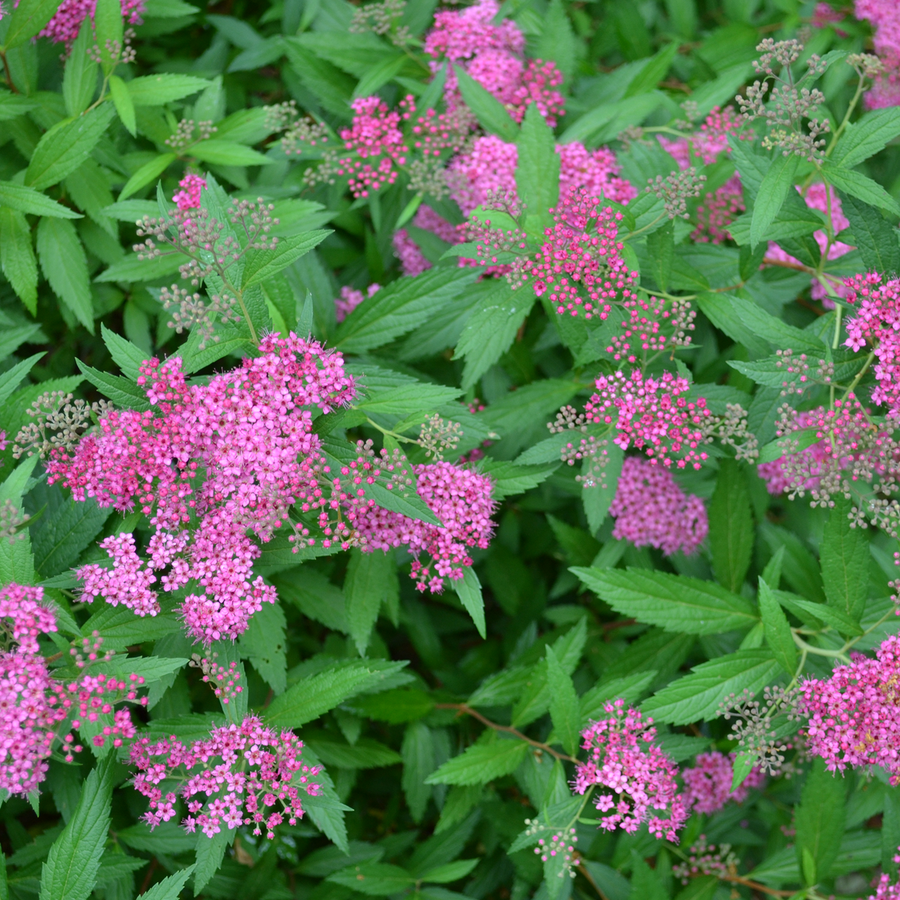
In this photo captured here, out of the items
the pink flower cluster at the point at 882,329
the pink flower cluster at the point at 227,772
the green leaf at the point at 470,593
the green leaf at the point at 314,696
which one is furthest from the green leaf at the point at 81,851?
the pink flower cluster at the point at 882,329

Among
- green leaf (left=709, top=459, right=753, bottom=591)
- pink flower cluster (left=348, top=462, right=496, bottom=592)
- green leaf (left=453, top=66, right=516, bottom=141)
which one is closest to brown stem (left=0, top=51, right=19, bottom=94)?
green leaf (left=453, top=66, right=516, bottom=141)

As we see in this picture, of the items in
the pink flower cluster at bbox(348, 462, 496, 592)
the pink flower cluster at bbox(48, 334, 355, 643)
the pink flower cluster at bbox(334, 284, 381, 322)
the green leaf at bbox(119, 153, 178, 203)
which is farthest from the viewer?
the pink flower cluster at bbox(334, 284, 381, 322)

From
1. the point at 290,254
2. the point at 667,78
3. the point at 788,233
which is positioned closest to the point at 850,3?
the point at 667,78

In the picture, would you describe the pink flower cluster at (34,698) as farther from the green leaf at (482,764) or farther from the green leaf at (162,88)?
the green leaf at (162,88)

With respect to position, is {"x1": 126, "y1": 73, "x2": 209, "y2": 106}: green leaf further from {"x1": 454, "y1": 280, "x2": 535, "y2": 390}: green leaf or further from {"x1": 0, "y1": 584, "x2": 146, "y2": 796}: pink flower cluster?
{"x1": 0, "y1": 584, "x2": 146, "y2": 796}: pink flower cluster

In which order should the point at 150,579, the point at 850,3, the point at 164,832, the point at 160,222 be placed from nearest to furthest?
the point at 150,579 → the point at 160,222 → the point at 164,832 → the point at 850,3

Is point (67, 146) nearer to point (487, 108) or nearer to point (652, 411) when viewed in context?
point (487, 108)

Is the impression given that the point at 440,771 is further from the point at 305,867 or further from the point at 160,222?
the point at 160,222
